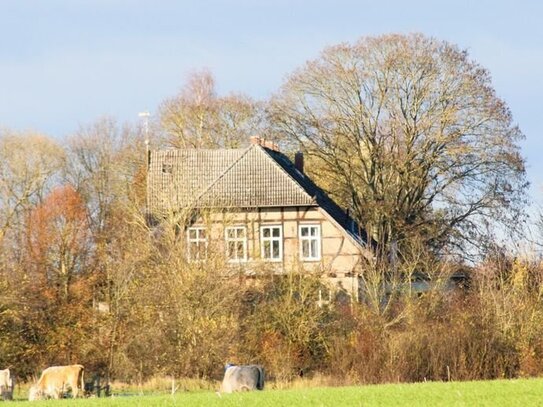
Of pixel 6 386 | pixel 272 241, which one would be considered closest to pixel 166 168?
→ pixel 272 241

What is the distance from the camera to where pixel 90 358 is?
47.8 metres

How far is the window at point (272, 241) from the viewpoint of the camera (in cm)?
5512

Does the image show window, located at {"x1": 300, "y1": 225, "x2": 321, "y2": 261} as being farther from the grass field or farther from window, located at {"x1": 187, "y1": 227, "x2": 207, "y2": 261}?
the grass field

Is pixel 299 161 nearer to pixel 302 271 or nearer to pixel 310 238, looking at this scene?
pixel 310 238

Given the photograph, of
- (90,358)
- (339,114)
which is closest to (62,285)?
(90,358)

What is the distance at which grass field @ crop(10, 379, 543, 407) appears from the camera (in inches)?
1032

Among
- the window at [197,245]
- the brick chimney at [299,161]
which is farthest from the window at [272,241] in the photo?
the brick chimney at [299,161]

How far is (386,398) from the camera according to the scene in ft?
90.1

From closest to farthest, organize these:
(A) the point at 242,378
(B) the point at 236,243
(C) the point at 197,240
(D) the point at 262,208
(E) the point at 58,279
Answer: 1. (A) the point at 242,378
2. (C) the point at 197,240
3. (B) the point at 236,243
4. (D) the point at 262,208
5. (E) the point at 58,279

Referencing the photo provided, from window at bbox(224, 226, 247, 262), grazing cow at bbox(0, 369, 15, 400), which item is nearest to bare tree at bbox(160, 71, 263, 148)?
window at bbox(224, 226, 247, 262)

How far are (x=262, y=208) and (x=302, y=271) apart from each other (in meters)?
8.18

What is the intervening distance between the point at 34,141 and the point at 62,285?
1720cm

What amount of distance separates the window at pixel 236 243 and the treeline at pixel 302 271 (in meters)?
1.08

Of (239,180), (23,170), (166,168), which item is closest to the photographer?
(239,180)
